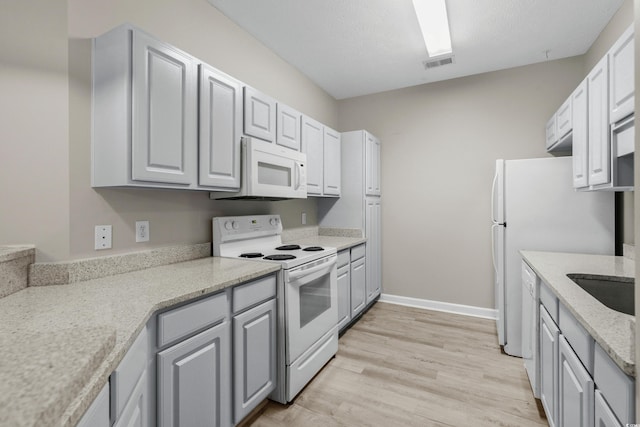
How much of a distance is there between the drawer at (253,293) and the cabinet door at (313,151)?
4.18 ft

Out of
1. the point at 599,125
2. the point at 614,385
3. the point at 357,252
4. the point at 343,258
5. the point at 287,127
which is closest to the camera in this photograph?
the point at 614,385

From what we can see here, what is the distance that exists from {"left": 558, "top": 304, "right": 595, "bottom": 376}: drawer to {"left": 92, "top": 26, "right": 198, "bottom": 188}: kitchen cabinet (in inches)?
75.3

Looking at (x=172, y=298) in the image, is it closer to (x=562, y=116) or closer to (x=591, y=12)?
(x=562, y=116)

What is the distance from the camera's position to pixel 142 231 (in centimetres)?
179

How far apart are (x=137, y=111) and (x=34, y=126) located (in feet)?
1.48

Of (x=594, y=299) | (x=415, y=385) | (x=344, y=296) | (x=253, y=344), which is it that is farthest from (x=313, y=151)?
Answer: (x=594, y=299)

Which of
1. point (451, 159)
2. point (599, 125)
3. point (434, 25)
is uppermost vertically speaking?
point (434, 25)

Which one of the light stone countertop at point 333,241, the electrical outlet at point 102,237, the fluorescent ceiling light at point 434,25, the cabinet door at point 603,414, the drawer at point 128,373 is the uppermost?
the fluorescent ceiling light at point 434,25

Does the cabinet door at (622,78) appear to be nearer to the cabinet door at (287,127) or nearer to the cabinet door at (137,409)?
the cabinet door at (287,127)

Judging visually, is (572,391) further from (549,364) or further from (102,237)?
(102,237)

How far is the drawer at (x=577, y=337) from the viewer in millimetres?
1026

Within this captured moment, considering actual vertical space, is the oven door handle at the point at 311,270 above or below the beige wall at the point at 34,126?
below

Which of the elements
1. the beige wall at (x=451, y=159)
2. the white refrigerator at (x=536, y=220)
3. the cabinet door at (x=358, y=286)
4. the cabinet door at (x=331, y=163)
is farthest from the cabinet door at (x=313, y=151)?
the white refrigerator at (x=536, y=220)

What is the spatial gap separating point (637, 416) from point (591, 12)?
2850mm
